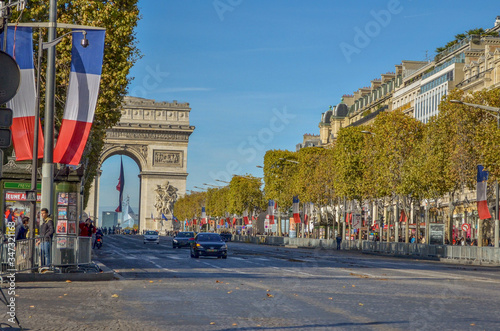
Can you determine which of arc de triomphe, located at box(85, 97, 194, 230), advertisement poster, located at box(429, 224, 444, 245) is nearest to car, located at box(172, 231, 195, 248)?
advertisement poster, located at box(429, 224, 444, 245)

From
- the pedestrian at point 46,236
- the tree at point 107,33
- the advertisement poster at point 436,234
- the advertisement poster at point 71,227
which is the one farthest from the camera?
the advertisement poster at point 436,234

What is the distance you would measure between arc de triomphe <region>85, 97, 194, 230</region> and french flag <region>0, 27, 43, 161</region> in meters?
110

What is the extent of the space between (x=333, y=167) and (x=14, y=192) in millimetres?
53294

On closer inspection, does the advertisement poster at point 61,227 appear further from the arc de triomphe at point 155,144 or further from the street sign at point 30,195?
the arc de triomphe at point 155,144

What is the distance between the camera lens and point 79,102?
22609mm

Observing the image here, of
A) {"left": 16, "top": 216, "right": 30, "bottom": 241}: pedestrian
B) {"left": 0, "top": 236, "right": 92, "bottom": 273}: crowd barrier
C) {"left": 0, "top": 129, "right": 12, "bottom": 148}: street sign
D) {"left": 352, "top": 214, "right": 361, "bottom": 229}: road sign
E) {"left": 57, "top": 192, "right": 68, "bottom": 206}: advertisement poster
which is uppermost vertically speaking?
{"left": 0, "top": 129, "right": 12, "bottom": 148}: street sign

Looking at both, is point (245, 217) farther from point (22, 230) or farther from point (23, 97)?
point (23, 97)

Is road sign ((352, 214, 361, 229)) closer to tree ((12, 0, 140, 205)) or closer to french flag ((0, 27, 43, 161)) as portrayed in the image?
tree ((12, 0, 140, 205))

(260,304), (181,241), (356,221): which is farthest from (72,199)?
(356,221)

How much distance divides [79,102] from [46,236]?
360 cm

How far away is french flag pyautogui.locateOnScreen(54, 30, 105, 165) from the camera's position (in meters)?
22.4

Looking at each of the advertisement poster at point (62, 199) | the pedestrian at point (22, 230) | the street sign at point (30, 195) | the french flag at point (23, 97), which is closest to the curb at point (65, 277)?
the street sign at point (30, 195)

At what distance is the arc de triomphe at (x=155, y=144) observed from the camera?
5285 inches

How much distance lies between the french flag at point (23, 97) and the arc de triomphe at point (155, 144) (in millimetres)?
110200
